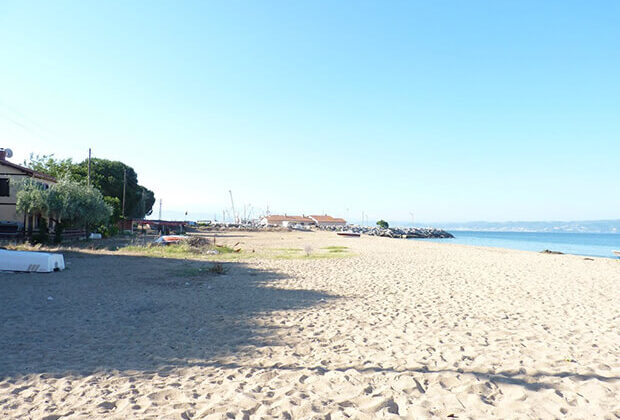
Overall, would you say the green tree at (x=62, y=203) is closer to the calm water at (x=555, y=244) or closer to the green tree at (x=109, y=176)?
the green tree at (x=109, y=176)

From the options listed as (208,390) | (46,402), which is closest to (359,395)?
(208,390)

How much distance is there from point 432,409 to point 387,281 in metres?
8.93

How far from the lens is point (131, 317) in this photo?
754cm

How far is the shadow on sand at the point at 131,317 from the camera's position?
17.3ft

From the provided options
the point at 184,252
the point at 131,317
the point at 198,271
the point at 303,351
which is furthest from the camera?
the point at 184,252

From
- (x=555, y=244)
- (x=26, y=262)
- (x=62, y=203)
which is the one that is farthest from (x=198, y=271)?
(x=555, y=244)

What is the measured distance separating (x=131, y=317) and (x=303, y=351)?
388cm

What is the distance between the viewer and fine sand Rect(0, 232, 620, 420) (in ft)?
12.9

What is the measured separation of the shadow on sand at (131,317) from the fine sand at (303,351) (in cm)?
4

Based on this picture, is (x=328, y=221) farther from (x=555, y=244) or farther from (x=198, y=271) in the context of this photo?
(x=198, y=271)

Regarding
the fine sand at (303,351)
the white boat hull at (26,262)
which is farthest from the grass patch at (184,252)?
the fine sand at (303,351)

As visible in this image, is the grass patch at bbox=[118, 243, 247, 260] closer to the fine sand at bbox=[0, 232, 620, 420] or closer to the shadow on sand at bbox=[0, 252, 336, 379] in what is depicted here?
the shadow on sand at bbox=[0, 252, 336, 379]

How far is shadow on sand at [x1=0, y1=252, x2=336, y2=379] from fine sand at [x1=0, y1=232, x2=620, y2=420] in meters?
0.04

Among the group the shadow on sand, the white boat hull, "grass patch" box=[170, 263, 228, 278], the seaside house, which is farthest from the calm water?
the seaside house
